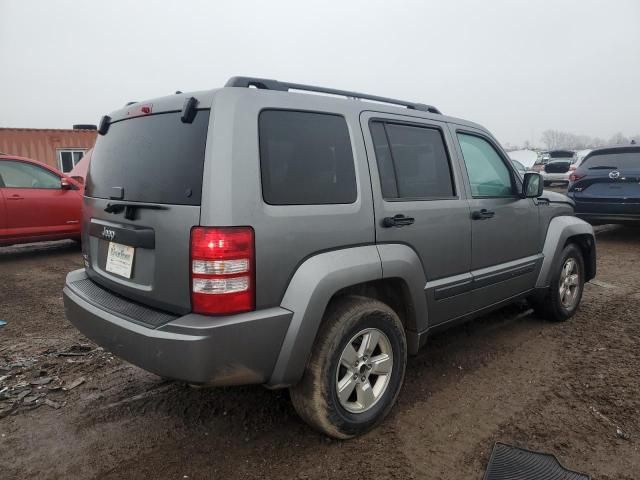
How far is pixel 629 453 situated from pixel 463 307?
1217 mm

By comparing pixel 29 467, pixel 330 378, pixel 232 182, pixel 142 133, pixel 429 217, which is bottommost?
pixel 29 467

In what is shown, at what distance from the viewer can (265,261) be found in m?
A: 2.18

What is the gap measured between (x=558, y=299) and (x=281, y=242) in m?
3.19

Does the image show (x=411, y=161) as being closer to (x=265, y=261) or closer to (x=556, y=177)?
(x=265, y=261)

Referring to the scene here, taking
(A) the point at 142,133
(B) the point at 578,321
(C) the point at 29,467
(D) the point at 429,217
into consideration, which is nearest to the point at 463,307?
(D) the point at 429,217

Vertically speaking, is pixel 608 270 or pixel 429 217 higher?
pixel 429 217

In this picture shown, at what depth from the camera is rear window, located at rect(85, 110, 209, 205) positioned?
7.30 feet

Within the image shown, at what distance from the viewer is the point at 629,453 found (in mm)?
2492

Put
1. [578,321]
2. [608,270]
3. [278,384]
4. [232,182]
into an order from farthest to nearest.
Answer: [608,270]
[578,321]
[278,384]
[232,182]

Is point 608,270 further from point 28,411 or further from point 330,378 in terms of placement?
point 28,411

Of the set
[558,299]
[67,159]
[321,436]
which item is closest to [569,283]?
[558,299]

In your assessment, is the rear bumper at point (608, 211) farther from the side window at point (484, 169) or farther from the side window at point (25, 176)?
the side window at point (25, 176)

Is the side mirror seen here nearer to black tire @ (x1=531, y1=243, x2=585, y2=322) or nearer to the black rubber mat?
black tire @ (x1=531, y1=243, x2=585, y2=322)

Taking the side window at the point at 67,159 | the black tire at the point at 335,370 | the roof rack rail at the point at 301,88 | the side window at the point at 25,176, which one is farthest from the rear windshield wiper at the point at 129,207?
the side window at the point at 67,159
